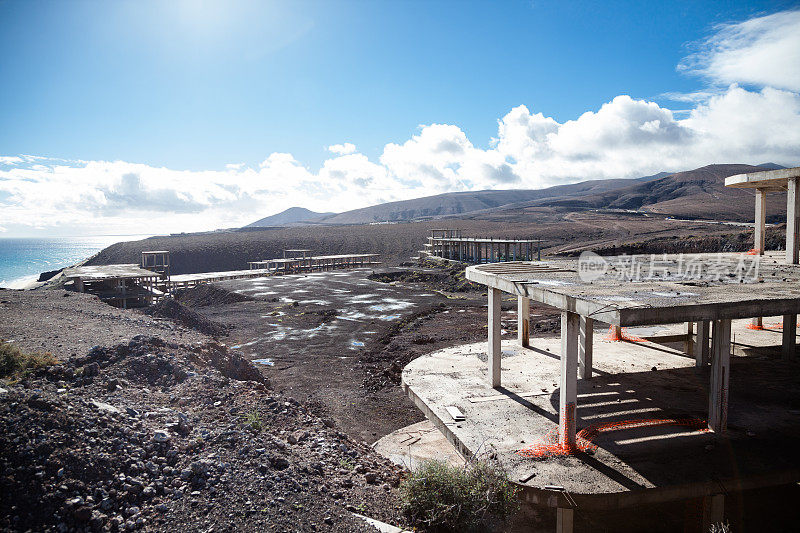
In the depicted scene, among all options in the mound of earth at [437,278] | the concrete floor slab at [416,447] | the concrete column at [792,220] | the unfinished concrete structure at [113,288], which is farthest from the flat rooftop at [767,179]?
the unfinished concrete structure at [113,288]

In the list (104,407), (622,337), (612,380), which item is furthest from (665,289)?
(104,407)

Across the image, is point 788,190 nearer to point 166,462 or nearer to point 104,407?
point 166,462

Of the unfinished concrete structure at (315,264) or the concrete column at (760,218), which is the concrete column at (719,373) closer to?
the concrete column at (760,218)

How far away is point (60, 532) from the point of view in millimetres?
4504

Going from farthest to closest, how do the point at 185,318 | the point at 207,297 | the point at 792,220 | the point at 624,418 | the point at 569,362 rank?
the point at 207,297
the point at 185,318
the point at 792,220
the point at 624,418
the point at 569,362

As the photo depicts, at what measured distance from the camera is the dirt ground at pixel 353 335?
11578 millimetres

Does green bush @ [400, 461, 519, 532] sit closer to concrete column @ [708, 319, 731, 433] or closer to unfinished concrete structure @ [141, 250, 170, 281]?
concrete column @ [708, 319, 731, 433]

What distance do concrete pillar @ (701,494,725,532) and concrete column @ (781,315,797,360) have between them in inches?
251

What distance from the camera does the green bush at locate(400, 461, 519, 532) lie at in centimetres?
558

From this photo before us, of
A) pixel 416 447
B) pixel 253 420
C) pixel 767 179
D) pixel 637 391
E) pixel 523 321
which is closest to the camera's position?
pixel 253 420

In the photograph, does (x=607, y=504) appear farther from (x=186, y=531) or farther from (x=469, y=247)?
(x=469, y=247)

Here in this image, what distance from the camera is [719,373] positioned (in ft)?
22.0

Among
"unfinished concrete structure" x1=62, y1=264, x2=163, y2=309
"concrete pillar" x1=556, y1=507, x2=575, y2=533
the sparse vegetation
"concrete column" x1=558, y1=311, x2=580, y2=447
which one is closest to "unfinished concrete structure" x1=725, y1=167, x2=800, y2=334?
"concrete column" x1=558, y1=311, x2=580, y2=447

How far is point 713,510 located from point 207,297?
29.3m
